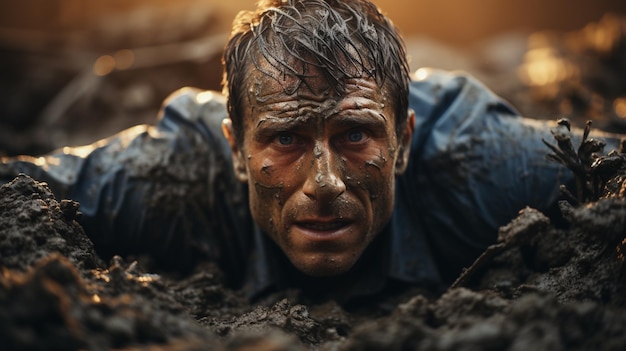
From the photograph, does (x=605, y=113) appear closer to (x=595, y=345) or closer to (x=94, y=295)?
(x=595, y=345)

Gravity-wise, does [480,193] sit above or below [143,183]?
below

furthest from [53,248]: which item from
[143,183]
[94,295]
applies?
[143,183]

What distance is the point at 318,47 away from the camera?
2.29 m

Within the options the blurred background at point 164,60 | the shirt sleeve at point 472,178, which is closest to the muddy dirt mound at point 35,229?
the shirt sleeve at point 472,178

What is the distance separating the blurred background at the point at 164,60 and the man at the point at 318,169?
46.7 inches

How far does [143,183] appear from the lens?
2.92 m

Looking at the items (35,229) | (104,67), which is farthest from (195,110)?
(104,67)

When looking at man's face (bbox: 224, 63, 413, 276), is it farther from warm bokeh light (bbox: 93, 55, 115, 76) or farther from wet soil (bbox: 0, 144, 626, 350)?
warm bokeh light (bbox: 93, 55, 115, 76)

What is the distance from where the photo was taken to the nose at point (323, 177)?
222 cm

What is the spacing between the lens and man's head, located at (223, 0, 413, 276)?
7.45 feet

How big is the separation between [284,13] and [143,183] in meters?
1.02

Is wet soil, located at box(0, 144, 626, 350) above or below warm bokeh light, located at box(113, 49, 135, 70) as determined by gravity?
below

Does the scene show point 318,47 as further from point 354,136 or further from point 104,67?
point 104,67

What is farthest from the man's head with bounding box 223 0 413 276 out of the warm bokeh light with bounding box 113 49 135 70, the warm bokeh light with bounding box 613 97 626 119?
the warm bokeh light with bounding box 113 49 135 70
